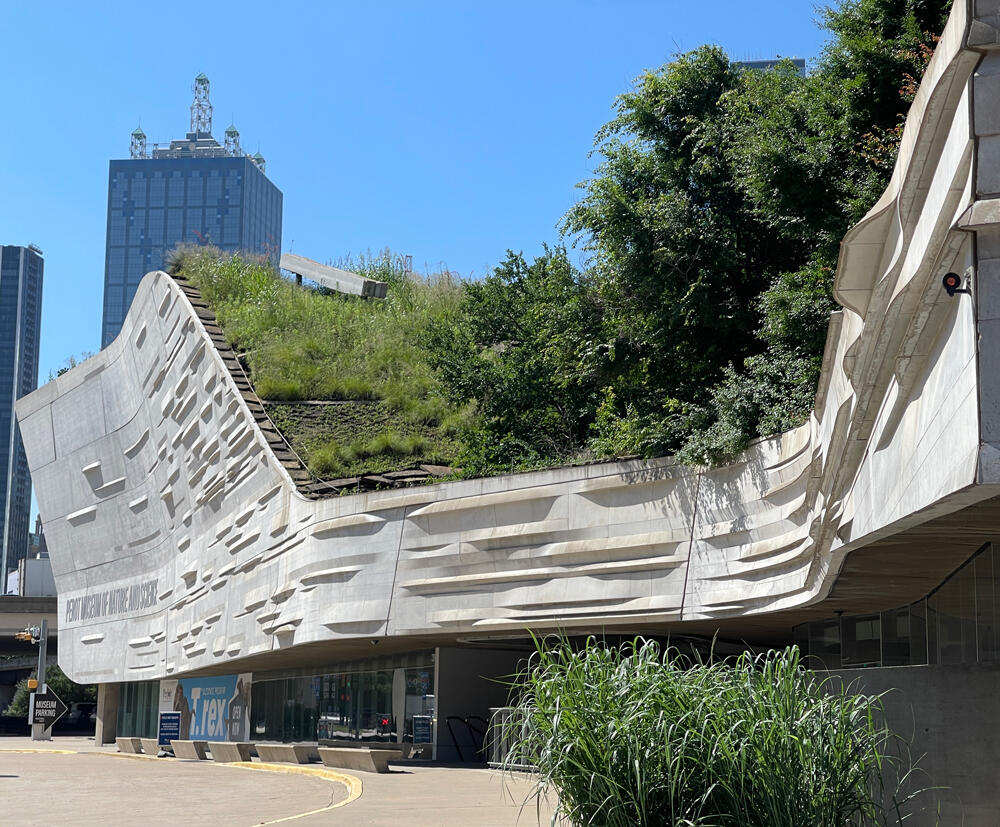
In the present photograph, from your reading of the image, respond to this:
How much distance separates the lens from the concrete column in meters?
47.2

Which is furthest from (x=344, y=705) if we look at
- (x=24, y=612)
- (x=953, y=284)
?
(x=24, y=612)

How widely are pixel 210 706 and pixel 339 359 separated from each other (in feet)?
43.2

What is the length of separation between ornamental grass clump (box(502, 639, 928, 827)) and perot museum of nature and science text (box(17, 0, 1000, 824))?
6.22 feet

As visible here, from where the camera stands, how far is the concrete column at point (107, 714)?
155 feet

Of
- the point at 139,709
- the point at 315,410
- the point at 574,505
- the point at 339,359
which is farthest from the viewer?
the point at 139,709

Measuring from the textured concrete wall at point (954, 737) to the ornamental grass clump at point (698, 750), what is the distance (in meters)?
2.26

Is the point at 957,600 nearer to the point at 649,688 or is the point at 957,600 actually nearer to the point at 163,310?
the point at 649,688

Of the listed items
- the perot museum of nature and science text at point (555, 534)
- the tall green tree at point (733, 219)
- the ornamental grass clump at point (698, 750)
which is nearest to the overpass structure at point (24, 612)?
the perot museum of nature and science text at point (555, 534)

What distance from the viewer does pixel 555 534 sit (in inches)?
888

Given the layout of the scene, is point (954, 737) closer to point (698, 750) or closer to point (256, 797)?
point (698, 750)

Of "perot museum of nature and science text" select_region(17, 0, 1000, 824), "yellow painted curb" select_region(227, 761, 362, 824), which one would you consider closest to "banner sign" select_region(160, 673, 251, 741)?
"perot museum of nature and science text" select_region(17, 0, 1000, 824)

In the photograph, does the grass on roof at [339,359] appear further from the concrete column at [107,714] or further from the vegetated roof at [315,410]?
the concrete column at [107,714]

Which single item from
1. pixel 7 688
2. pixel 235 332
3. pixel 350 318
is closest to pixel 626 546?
pixel 235 332

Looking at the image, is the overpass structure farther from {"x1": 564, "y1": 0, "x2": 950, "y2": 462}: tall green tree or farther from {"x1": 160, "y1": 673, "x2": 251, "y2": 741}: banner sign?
{"x1": 564, "y1": 0, "x2": 950, "y2": 462}: tall green tree
